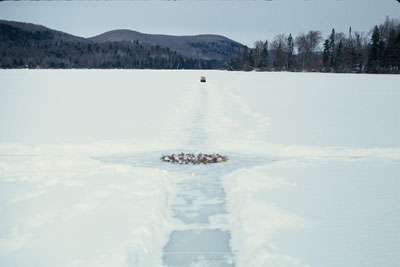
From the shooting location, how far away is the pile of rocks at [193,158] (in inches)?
365

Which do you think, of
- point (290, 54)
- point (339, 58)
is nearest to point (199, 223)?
point (339, 58)

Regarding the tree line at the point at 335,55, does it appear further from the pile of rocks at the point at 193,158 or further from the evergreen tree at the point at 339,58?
the pile of rocks at the point at 193,158

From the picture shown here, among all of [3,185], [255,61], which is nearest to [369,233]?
[3,185]

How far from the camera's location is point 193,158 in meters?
9.46

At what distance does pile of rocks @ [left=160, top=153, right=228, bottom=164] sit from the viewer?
30.4 ft

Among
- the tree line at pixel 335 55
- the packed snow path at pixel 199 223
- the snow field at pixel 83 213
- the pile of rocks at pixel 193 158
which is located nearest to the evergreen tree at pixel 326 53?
the tree line at pixel 335 55

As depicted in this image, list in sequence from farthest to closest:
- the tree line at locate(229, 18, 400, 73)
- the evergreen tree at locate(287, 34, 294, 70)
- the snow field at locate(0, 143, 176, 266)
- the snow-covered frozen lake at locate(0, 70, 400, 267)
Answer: the evergreen tree at locate(287, 34, 294, 70)
the tree line at locate(229, 18, 400, 73)
the snow-covered frozen lake at locate(0, 70, 400, 267)
the snow field at locate(0, 143, 176, 266)

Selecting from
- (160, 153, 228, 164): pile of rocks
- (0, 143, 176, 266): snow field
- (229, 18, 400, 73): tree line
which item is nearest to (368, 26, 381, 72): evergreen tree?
(229, 18, 400, 73): tree line

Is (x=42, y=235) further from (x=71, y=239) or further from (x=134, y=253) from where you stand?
(x=134, y=253)

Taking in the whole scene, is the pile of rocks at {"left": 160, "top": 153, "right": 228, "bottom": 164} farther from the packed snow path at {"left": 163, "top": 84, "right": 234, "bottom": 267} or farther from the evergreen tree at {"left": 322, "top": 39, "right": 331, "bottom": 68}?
the evergreen tree at {"left": 322, "top": 39, "right": 331, "bottom": 68}

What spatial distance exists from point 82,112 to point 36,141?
7.21 metres

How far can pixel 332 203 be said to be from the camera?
6043mm

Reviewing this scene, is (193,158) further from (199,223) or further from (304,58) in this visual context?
(304,58)

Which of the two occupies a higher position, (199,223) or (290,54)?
(290,54)
